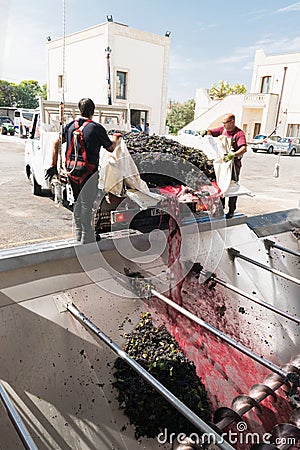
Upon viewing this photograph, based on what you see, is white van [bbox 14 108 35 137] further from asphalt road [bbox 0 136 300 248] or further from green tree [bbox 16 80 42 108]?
green tree [bbox 16 80 42 108]

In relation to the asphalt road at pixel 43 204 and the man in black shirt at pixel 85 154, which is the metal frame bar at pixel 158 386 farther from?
the asphalt road at pixel 43 204

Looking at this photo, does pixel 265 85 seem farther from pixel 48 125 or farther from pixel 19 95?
pixel 19 95

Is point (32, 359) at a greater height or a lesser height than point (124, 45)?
lesser

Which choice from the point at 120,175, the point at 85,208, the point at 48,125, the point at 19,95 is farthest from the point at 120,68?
the point at 19,95

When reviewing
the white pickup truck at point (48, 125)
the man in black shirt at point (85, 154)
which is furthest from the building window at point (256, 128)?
the man in black shirt at point (85, 154)

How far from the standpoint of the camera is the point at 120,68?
2173 centimetres

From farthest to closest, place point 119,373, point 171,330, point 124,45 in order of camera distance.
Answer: point 124,45 < point 171,330 < point 119,373

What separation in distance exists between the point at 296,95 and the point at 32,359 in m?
29.5

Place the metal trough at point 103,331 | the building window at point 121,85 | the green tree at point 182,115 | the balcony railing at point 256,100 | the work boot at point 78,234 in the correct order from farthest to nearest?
the green tree at point 182,115, the balcony railing at point 256,100, the building window at point 121,85, the work boot at point 78,234, the metal trough at point 103,331

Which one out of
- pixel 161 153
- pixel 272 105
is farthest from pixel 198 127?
pixel 161 153

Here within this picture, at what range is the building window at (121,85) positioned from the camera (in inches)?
867

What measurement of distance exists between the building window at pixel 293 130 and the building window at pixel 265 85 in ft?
15.1

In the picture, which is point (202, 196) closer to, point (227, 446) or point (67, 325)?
point (67, 325)

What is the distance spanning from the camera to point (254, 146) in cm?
2458
